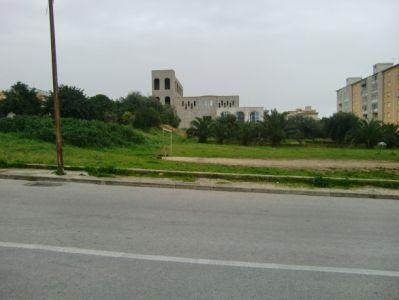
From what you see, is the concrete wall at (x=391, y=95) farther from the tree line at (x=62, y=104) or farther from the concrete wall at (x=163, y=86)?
the concrete wall at (x=163, y=86)

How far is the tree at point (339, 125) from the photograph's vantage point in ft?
213

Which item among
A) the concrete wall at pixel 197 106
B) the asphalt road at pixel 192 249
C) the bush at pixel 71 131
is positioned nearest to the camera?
the asphalt road at pixel 192 249

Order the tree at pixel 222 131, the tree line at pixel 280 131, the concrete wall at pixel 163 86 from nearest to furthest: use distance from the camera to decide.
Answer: the tree line at pixel 280 131 → the tree at pixel 222 131 → the concrete wall at pixel 163 86

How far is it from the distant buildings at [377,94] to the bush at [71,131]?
61.0m

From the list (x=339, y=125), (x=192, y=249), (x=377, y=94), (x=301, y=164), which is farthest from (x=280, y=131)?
(x=377, y=94)

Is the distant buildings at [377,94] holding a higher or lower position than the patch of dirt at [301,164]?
higher

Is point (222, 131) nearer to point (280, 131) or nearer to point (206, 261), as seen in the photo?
point (280, 131)

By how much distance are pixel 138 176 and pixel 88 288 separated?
359 inches

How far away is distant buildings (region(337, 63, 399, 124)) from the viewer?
278 feet

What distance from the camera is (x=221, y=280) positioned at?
4531mm

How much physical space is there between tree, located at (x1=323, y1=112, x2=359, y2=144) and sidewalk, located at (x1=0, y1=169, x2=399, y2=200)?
5537 centimetres

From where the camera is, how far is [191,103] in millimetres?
134000

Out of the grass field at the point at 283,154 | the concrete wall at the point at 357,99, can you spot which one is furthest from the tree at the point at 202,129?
the concrete wall at the point at 357,99

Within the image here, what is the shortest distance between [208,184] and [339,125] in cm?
5813
